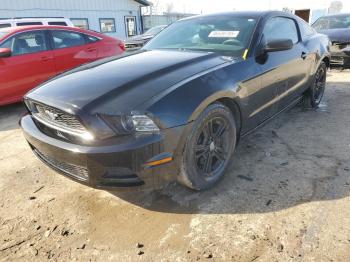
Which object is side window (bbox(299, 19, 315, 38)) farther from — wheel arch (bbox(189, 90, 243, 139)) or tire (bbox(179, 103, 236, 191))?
tire (bbox(179, 103, 236, 191))

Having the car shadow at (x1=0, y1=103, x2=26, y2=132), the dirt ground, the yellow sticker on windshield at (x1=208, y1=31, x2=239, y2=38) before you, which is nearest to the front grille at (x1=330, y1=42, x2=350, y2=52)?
the dirt ground

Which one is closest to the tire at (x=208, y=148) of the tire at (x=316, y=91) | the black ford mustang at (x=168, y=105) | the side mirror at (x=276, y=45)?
the black ford mustang at (x=168, y=105)

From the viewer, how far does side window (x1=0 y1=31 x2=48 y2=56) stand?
18.0 ft

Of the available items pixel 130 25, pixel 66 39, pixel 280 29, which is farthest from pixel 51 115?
pixel 130 25

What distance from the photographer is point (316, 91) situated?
17.0ft

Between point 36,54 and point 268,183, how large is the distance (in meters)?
4.74

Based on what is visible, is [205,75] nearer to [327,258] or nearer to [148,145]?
[148,145]

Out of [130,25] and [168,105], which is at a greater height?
[168,105]

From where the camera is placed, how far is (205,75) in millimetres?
2629

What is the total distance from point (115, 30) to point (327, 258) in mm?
18378

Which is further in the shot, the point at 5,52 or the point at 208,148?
the point at 5,52

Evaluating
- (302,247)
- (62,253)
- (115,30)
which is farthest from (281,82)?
(115,30)

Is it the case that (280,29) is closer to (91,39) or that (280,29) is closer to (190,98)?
(190,98)

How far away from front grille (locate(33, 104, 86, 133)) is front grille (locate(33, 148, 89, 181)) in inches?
11.2
